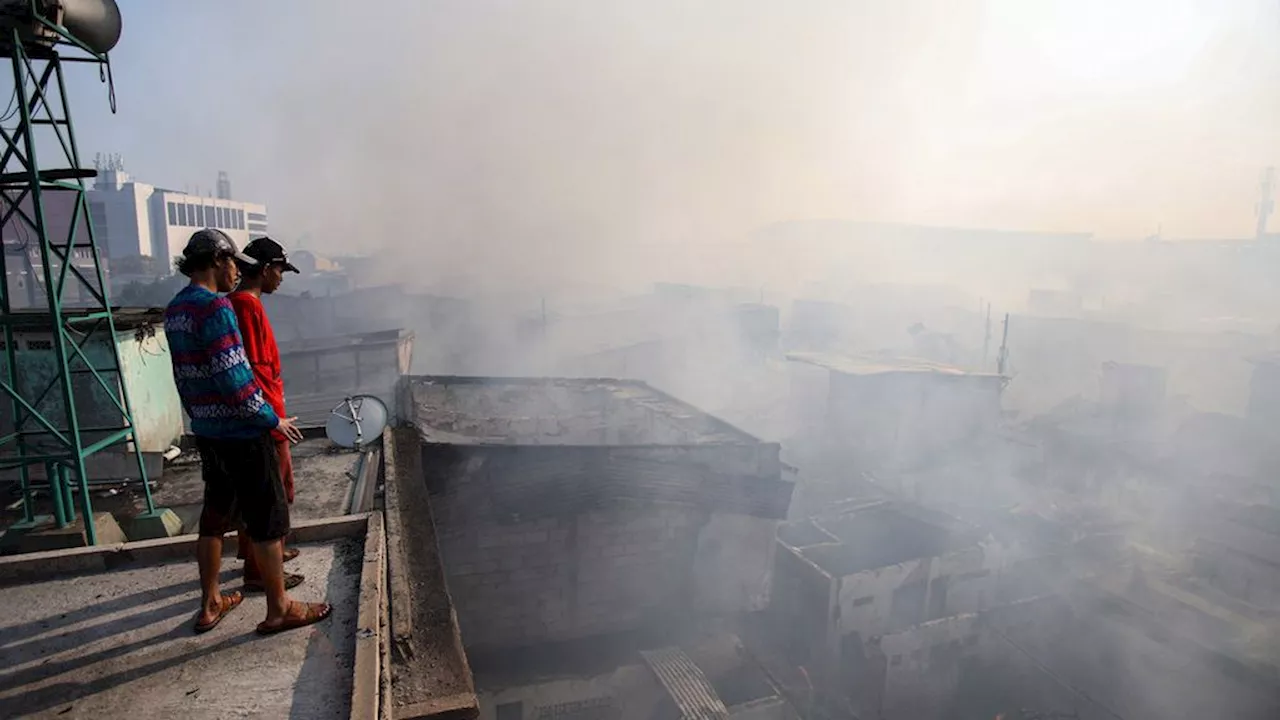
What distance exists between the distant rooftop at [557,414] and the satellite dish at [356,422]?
15.1 feet

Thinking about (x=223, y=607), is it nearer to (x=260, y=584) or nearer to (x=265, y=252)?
(x=260, y=584)

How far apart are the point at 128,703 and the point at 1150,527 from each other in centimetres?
2328

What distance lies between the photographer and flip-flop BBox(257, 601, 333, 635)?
2.52 metres

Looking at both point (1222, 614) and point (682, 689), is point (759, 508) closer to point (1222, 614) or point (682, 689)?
point (682, 689)

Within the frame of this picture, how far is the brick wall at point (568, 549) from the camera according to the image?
29.2 ft

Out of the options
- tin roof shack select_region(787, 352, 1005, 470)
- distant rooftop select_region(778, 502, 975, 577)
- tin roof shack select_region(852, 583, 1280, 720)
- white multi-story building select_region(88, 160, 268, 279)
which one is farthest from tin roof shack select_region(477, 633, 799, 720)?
white multi-story building select_region(88, 160, 268, 279)

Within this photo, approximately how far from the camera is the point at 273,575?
2496mm

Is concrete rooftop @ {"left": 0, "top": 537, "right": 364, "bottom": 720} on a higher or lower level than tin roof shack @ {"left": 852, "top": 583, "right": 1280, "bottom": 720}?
higher

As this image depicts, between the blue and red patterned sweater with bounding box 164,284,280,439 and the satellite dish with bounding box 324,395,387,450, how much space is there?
10.4 feet

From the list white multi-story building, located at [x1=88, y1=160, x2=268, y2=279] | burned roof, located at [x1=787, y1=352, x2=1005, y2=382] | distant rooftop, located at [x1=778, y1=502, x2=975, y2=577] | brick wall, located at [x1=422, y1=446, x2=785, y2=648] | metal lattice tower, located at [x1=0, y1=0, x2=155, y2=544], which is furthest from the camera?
white multi-story building, located at [x1=88, y1=160, x2=268, y2=279]

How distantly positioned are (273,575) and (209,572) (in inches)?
12.2

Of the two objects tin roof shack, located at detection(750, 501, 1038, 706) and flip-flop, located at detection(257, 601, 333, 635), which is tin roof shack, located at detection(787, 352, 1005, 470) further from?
flip-flop, located at detection(257, 601, 333, 635)

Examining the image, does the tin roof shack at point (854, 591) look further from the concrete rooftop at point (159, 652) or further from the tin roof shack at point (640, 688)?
the concrete rooftop at point (159, 652)

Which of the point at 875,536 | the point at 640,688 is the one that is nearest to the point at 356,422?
the point at 640,688
